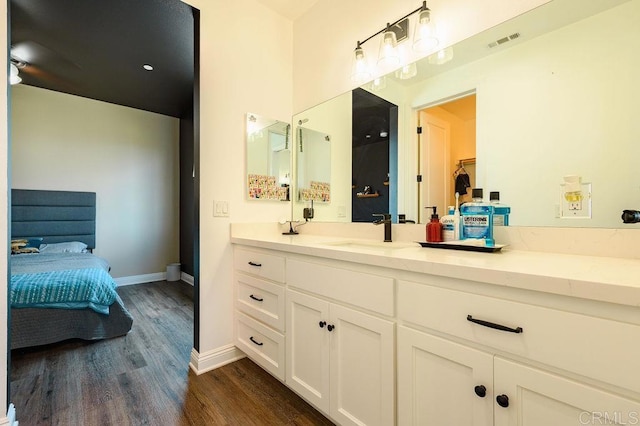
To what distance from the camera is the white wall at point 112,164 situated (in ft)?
12.0

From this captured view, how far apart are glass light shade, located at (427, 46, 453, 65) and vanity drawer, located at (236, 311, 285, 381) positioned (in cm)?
171

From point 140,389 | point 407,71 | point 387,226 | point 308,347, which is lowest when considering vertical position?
point 140,389

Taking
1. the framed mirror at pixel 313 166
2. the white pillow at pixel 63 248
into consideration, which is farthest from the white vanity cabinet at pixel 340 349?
the white pillow at pixel 63 248

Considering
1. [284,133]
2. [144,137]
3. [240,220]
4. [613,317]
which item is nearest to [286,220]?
[240,220]

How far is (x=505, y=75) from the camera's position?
133cm

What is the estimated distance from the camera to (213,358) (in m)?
1.91

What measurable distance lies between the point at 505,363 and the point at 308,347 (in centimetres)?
86

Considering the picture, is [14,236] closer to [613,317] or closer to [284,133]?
[284,133]

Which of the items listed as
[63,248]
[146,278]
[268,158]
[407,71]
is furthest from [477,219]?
[146,278]

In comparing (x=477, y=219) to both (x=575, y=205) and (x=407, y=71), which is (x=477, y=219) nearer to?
(x=575, y=205)

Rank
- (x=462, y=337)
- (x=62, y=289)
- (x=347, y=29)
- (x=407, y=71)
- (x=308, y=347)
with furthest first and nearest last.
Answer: (x=62, y=289), (x=347, y=29), (x=407, y=71), (x=308, y=347), (x=462, y=337)

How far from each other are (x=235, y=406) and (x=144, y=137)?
4.34 meters

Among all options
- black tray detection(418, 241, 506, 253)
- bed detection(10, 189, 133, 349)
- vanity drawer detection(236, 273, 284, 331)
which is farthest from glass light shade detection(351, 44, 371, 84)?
bed detection(10, 189, 133, 349)

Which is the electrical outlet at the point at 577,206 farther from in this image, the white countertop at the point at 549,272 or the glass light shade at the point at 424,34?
the glass light shade at the point at 424,34
